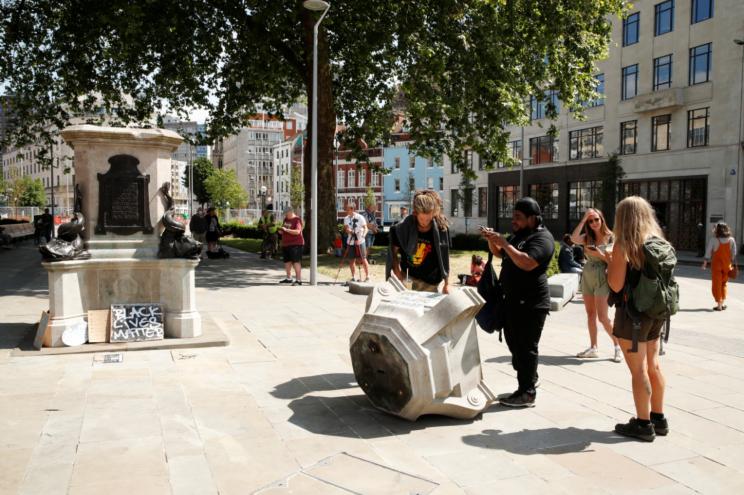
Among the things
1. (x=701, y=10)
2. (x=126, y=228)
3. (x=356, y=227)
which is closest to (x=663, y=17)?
(x=701, y=10)

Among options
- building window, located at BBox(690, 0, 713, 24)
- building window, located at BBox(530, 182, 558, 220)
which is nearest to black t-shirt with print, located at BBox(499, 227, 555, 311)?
building window, located at BBox(690, 0, 713, 24)

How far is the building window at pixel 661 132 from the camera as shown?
3566cm

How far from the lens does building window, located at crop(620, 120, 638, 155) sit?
38094mm

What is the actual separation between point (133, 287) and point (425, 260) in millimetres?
4278

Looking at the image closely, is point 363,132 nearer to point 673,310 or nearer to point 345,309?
point 345,309

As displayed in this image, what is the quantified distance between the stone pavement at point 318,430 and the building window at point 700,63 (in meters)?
29.4

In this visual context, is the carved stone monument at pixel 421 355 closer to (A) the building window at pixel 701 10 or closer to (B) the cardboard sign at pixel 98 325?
(B) the cardboard sign at pixel 98 325

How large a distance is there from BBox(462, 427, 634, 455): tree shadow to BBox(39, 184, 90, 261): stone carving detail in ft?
18.1

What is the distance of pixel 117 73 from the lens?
79.4 feet

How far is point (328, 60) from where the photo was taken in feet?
73.2

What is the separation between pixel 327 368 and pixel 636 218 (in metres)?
3.79

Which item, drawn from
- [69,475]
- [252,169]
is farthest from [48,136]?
[252,169]

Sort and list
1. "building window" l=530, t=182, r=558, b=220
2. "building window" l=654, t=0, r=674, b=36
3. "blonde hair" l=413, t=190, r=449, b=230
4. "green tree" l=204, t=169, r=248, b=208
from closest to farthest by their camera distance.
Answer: "blonde hair" l=413, t=190, r=449, b=230
"building window" l=654, t=0, r=674, b=36
"building window" l=530, t=182, r=558, b=220
"green tree" l=204, t=169, r=248, b=208

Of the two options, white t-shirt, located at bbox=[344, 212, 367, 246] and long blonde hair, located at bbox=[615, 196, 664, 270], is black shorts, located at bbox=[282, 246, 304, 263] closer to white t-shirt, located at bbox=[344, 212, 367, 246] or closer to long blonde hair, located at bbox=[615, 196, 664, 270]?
white t-shirt, located at bbox=[344, 212, 367, 246]
